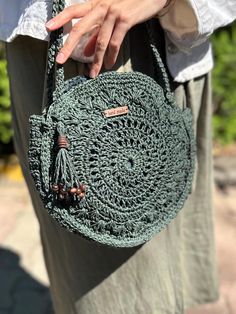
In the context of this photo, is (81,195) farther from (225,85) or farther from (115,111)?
(225,85)

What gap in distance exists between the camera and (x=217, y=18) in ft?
4.75

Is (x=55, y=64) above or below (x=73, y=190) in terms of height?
above

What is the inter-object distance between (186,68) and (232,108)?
2.18 metres

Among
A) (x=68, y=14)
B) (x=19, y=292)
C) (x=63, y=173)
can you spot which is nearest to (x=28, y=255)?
(x=19, y=292)

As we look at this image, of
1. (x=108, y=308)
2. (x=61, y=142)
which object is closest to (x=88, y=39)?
(x=61, y=142)

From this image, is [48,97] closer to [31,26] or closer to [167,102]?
[31,26]

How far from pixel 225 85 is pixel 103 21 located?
96.1 inches

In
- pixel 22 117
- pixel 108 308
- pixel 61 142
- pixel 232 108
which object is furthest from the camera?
pixel 232 108

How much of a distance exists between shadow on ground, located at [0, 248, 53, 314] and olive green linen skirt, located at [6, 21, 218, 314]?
672mm

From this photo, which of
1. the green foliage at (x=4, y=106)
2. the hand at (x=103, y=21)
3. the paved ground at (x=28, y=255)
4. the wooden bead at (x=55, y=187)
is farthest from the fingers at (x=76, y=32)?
the green foliage at (x=4, y=106)

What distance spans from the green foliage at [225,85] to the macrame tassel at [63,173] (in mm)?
2446

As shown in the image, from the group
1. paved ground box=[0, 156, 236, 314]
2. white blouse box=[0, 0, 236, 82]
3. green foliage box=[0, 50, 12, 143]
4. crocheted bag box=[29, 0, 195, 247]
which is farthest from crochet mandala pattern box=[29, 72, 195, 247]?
green foliage box=[0, 50, 12, 143]

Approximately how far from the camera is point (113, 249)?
5.30ft

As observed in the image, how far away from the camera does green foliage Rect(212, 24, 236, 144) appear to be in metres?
3.62
